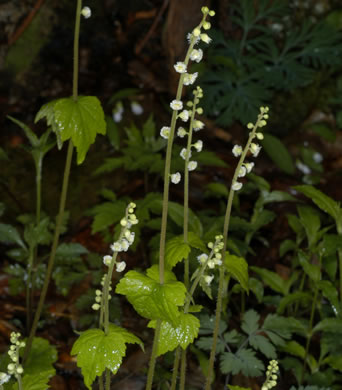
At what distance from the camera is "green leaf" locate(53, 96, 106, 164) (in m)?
2.20

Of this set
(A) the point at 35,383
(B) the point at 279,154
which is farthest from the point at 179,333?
(B) the point at 279,154

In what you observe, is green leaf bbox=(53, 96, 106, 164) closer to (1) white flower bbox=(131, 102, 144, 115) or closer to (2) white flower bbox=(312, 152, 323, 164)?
(1) white flower bbox=(131, 102, 144, 115)

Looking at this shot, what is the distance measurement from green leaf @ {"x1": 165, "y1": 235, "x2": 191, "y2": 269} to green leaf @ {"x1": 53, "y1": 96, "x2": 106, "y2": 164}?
540mm

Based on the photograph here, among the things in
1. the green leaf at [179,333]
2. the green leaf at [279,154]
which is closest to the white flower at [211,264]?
the green leaf at [179,333]

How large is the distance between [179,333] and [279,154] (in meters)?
2.58

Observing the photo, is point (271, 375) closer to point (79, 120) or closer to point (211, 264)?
point (211, 264)

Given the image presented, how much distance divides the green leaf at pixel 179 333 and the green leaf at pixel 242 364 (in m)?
0.58

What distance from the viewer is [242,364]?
2.48 metres

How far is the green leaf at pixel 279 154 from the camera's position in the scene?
165 inches

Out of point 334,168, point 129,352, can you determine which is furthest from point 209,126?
point 129,352

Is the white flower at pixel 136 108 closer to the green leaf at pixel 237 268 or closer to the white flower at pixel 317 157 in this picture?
the white flower at pixel 317 157

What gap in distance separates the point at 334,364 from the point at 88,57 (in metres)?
3.35

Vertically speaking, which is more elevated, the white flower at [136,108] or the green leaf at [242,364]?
the white flower at [136,108]

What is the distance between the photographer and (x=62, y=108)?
2.21 metres
